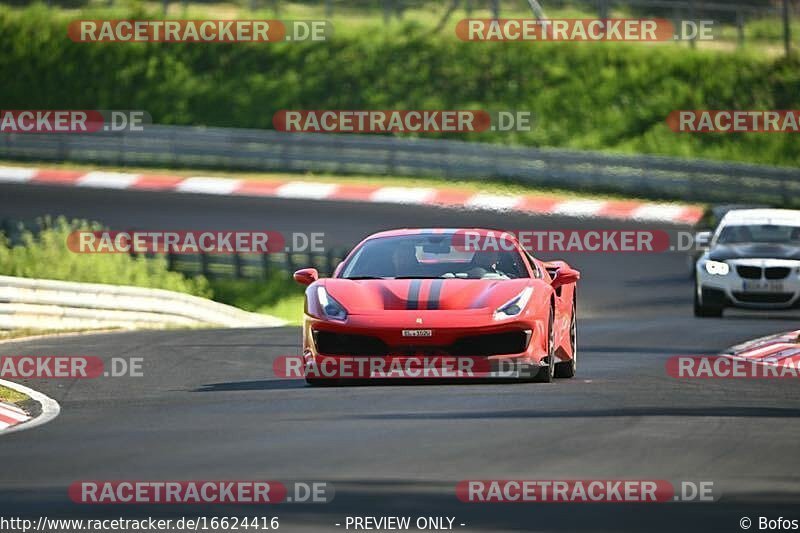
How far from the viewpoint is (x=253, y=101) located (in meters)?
47.1

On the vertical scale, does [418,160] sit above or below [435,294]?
above

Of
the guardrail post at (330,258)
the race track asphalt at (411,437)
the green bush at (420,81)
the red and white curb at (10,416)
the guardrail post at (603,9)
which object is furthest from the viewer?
the guardrail post at (603,9)

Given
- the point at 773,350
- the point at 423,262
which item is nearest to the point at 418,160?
the point at 773,350

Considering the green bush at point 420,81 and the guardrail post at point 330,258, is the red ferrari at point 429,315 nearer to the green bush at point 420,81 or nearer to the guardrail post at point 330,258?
the guardrail post at point 330,258

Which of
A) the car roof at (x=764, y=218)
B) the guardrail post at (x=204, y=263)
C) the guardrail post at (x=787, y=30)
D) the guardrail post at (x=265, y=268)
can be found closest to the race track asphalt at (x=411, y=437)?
the car roof at (x=764, y=218)

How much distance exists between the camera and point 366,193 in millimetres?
35469

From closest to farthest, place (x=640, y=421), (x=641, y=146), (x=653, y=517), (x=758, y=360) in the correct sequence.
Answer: (x=653, y=517)
(x=640, y=421)
(x=758, y=360)
(x=641, y=146)

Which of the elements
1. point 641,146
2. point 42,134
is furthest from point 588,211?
point 42,134

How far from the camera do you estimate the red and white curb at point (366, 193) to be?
3362 cm

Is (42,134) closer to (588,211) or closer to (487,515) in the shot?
(588,211)

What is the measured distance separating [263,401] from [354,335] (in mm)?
759

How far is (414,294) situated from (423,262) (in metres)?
0.91

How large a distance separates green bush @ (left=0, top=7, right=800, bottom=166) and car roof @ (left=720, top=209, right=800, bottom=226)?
18.7 metres

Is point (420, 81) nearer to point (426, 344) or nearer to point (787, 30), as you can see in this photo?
point (787, 30)
